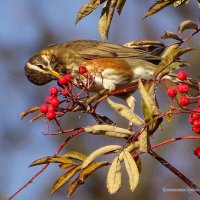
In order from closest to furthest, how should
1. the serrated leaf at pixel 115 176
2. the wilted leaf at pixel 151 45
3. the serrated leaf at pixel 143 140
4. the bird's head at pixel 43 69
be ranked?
the serrated leaf at pixel 143 140 < the serrated leaf at pixel 115 176 < the wilted leaf at pixel 151 45 < the bird's head at pixel 43 69

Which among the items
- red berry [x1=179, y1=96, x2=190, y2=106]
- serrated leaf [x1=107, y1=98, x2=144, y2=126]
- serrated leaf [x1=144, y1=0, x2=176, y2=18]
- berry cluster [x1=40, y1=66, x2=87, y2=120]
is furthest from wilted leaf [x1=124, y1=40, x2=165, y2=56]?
serrated leaf [x1=107, y1=98, x2=144, y2=126]

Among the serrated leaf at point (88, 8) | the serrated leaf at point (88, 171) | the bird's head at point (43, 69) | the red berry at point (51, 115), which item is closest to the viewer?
the serrated leaf at point (88, 171)

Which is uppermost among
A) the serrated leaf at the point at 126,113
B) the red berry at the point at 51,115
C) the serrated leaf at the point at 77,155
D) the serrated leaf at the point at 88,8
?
the serrated leaf at the point at 88,8

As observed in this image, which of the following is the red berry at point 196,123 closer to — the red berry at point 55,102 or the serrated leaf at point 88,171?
the serrated leaf at point 88,171

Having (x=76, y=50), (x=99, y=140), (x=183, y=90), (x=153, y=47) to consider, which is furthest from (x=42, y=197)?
(x=183, y=90)

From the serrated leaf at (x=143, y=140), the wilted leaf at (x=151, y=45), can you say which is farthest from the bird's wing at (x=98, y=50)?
the serrated leaf at (x=143, y=140)

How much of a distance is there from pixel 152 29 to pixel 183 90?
620 centimetres

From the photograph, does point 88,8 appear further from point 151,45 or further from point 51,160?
point 51,160

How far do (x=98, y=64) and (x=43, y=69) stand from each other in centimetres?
35

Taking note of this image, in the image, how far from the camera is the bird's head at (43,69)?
3.71 meters

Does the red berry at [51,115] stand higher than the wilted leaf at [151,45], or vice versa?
the red berry at [51,115]

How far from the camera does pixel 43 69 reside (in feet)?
12.4

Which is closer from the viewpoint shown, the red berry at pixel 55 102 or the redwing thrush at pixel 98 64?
the red berry at pixel 55 102

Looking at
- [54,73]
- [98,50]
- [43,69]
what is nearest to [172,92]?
[54,73]
